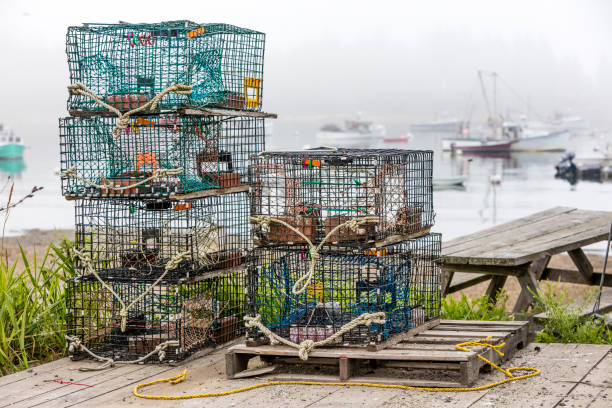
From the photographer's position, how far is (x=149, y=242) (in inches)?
239

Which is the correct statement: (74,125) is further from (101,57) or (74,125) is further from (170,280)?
(170,280)

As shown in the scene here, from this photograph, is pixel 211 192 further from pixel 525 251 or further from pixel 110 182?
pixel 525 251

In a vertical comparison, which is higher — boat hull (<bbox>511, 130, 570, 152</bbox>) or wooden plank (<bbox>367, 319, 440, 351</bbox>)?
boat hull (<bbox>511, 130, 570, 152</bbox>)

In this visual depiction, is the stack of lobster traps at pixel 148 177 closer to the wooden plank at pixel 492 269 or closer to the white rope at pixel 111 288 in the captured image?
the white rope at pixel 111 288

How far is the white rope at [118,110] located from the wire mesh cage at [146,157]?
0.08 metres

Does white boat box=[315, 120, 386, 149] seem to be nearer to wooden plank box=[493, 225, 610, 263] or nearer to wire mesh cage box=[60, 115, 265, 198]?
wooden plank box=[493, 225, 610, 263]

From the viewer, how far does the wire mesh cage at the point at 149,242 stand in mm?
5809

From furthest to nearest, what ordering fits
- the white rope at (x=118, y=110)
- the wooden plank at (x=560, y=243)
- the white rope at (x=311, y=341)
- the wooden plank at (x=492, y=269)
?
the wooden plank at (x=492, y=269)
the wooden plank at (x=560, y=243)
the white rope at (x=118, y=110)
the white rope at (x=311, y=341)

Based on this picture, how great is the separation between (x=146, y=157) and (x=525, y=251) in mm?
3819

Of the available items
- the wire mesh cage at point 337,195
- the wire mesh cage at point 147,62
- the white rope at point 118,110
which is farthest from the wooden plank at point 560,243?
the white rope at point 118,110

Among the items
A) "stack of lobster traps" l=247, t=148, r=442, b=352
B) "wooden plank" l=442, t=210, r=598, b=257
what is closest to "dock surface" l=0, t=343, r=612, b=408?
"stack of lobster traps" l=247, t=148, r=442, b=352

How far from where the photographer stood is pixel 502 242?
27.9 ft

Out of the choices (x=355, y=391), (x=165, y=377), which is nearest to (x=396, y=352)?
(x=355, y=391)

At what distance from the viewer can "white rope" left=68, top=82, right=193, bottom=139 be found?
560 cm
